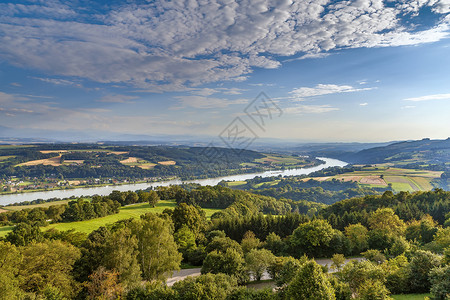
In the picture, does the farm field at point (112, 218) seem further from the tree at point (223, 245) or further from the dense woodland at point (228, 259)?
the tree at point (223, 245)

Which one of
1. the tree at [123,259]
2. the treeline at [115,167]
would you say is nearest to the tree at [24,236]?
the tree at [123,259]

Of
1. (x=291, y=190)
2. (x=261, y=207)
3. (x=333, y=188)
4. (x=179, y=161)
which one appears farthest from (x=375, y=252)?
(x=179, y=161)

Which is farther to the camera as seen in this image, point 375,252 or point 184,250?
point 184,250

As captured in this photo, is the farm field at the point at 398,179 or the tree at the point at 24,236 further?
the farm field at the point at 398,179

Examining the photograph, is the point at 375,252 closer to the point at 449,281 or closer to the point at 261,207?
the point at 449,281

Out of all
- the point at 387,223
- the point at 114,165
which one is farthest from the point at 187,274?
the point at 114,165
